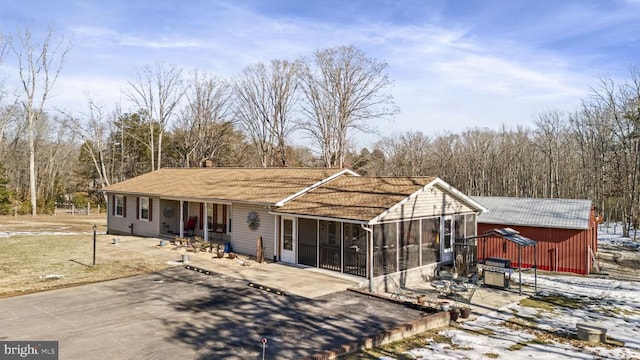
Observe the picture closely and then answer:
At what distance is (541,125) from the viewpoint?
1793 inches

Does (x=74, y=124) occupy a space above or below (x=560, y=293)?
above

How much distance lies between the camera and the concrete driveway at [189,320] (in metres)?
8.19

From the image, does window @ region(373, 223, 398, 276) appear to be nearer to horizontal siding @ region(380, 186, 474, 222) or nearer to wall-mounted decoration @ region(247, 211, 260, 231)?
horizontal siding @ region(380, 186, 474, 222)

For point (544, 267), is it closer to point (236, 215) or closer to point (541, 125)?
point (236, 215)

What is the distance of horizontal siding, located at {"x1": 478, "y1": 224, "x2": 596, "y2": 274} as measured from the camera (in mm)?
18453

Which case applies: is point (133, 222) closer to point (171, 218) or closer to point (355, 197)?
point (171, 218)

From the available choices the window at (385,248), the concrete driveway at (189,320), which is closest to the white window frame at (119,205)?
the concrete driveway at (189,320)

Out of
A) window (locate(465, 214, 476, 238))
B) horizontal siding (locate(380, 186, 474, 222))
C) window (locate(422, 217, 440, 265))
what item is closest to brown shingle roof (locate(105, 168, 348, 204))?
horizontal siding (locate(380, 186, 474, 222))

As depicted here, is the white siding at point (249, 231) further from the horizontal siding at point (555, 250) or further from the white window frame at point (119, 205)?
the white window frame at point (119, 205)

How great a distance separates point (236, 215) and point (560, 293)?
41.5ft

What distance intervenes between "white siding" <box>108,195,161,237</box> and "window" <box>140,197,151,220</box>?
0.91 feet

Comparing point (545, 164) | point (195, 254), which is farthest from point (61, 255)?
point (545, 164)

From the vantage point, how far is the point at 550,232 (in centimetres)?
1920

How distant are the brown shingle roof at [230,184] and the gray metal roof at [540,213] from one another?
351 inches
